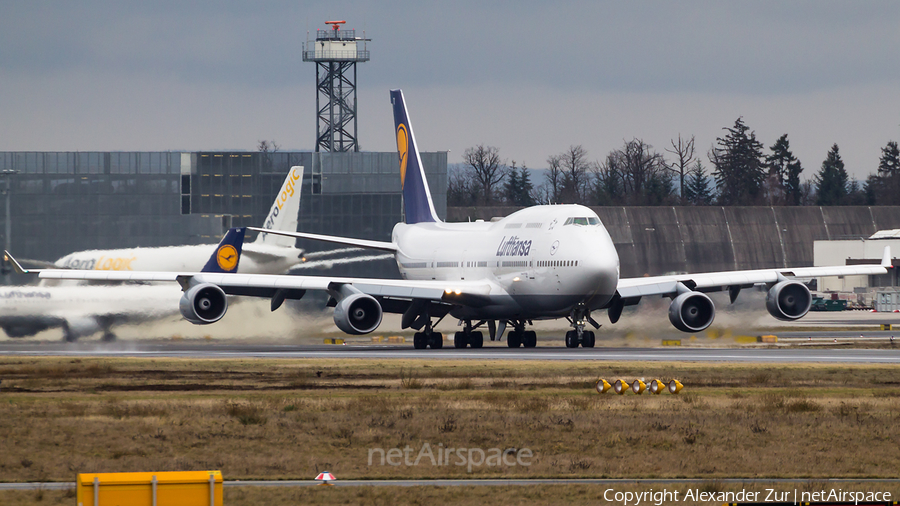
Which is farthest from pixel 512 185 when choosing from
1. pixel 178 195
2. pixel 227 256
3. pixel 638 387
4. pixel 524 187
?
pixel 638 387

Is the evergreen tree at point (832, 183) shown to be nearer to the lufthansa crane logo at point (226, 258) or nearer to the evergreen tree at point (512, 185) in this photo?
the evergreen tree at point (512, 185)

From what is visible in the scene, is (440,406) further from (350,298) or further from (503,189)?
(503,189)

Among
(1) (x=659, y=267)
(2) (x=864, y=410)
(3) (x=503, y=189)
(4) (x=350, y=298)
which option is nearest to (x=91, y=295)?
(4) (x=350, y=298)

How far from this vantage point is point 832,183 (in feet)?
597

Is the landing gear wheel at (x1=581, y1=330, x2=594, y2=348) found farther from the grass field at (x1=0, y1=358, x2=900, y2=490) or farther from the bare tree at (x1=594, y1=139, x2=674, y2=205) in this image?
the bare tree at (x1=594, y1=139, x2=674, y2=205)

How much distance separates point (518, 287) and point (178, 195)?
48.9 metres

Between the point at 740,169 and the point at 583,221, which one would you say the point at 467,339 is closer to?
the point at 583,221

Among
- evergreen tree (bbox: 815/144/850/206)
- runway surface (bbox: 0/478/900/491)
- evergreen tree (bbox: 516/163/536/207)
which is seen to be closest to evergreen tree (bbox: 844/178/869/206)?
evergreen tree (bbox: 815/144/850/206)

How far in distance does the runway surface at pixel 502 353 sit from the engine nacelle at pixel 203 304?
141 cm

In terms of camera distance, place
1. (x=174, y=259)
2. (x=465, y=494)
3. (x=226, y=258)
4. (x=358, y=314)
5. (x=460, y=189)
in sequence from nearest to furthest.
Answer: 1. (x=465, y=494)
2. (x=358, y=314)
3. (x=226, y=258)
4. (x=174, y=259)
5. (x=460, y=189)

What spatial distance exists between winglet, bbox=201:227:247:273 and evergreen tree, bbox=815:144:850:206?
131m

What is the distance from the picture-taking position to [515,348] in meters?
52.7

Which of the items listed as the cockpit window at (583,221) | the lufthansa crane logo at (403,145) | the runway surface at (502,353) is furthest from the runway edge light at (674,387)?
the lufthansa crane logo at (403,145)

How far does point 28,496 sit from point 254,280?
34268 millimetres
